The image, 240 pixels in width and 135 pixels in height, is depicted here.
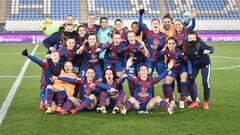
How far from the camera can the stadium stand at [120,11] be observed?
120 feet

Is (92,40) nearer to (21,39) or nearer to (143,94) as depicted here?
(143,94)

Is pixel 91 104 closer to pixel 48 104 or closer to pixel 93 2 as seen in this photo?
pixel 48 104

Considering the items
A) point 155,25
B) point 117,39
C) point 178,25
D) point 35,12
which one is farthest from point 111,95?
point 35,12

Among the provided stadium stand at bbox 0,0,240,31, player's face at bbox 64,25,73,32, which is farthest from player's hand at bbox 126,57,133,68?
stadium stand at bbox 0,0,240,31

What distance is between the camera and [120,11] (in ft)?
125

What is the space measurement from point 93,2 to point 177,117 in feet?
103

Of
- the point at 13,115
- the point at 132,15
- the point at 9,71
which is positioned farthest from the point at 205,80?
the point at 132,15

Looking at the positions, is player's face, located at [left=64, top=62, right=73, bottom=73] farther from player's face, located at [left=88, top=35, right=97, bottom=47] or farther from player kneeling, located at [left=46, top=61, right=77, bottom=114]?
player's face, located at [left=88, top=35, right=97, bottom=47]

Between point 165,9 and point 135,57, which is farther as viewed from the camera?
point 165,9

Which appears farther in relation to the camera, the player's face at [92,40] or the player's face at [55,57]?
the player's face at [92,40]

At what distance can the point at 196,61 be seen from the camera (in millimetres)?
8594

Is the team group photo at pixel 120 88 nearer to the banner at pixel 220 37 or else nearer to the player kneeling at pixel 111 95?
the player kneeling at pixel 111 95

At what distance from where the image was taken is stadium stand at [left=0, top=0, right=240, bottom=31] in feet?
120

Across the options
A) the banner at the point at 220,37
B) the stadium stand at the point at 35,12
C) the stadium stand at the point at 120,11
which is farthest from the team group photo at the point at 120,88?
the stadium stand at the point at 120,11
